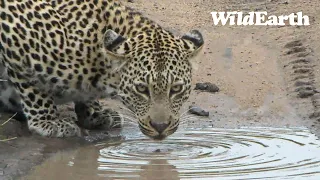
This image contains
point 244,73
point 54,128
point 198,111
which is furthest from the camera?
point 244,73

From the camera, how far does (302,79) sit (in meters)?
12.3

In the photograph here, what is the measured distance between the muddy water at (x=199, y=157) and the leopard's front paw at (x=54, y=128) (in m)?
0.40

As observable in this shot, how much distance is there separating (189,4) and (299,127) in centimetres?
684

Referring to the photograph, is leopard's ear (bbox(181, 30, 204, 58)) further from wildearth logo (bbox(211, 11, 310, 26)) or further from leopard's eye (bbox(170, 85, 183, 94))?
wildearth logo (bbox(211, 11, 310, 26))

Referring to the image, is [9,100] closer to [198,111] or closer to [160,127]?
[198,111]

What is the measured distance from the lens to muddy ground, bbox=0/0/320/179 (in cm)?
998

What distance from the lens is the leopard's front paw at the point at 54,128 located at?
400 inches

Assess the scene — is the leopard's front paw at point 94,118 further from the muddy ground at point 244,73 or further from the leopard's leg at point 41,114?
the muddy ground at point 244,73

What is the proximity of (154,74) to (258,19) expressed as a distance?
22.3 feet

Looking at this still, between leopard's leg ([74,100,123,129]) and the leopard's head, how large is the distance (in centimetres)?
116

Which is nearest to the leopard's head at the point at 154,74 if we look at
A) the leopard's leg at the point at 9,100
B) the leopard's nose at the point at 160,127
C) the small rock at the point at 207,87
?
the leopard's nose at the point at 160,127

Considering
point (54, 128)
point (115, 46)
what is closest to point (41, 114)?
point (54, 128)

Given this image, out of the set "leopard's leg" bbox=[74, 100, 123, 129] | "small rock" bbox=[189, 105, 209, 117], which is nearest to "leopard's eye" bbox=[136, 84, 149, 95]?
"leopard's leg" bbox=[74, 100, 123, 129]

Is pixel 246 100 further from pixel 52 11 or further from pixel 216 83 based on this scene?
pixel 52 11
